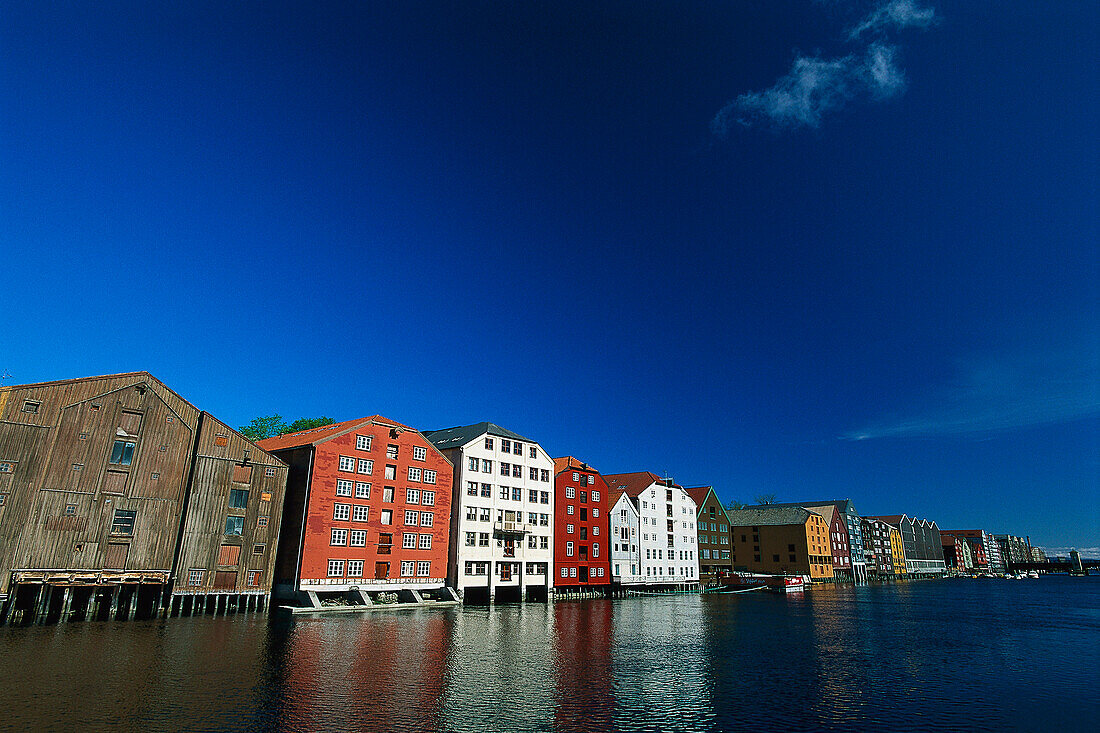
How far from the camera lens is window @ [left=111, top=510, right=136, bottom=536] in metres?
57.5

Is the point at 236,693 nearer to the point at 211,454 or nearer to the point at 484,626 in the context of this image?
the point at 484,626

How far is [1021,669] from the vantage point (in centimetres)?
3712

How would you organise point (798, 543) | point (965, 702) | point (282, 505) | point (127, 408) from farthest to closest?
point (798, 543) < point (282, 505) < point (127, 408) < point (965, 702)

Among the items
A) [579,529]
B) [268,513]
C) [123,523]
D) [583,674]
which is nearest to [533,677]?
[583,674]

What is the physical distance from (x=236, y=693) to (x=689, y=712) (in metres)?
18.5

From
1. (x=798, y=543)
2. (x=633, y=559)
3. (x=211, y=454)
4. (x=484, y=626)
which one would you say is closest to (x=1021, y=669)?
(x=484, y=626)

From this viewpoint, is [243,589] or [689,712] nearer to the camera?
[689,712]

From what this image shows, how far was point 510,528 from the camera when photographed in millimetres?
88375

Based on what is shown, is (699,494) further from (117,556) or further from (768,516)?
(117,556)

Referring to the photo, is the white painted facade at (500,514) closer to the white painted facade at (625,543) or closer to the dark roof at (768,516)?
the white painted facade at (625,543)

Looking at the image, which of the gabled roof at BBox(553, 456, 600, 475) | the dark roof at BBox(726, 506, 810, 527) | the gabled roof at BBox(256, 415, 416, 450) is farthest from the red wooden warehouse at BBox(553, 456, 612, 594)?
the dark roof at BBox(726, 506, 810, 527)

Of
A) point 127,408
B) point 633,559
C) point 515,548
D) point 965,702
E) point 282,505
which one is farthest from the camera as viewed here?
point 633,559

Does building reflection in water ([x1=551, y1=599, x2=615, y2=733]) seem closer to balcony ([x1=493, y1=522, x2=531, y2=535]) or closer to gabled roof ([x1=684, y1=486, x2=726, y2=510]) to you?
balcony ([x1=493, y1=522, x2=531, y2=535])

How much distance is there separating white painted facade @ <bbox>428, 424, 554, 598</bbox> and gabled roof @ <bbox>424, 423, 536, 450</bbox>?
25 cm
